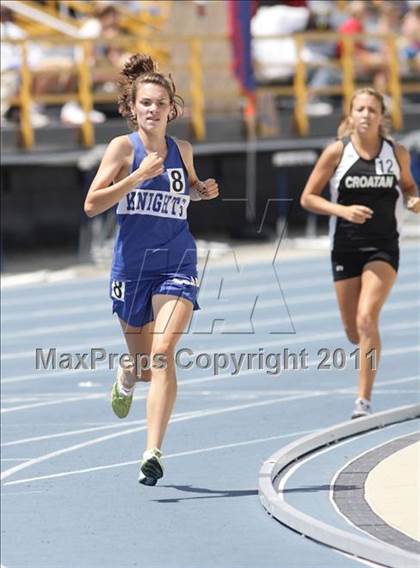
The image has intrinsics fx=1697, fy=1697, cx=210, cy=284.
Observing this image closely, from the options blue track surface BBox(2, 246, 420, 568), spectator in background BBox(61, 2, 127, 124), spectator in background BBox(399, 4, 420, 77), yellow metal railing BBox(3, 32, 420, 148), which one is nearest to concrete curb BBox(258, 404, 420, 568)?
blue track surface BBox(2, 246, 420, 568)

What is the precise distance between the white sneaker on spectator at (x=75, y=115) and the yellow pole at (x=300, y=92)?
2.61m

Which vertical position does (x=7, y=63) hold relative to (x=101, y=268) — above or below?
above

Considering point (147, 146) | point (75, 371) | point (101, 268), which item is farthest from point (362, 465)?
point (101, 268)

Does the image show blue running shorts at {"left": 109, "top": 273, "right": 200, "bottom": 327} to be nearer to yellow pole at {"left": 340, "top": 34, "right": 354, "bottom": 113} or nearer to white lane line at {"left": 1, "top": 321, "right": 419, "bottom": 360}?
white lane line at {"left": 1, "top": 321, "right": 419, "bottom": 360}

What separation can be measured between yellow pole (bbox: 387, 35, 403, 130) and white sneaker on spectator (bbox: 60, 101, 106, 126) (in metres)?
4.03

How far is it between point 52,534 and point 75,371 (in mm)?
5605

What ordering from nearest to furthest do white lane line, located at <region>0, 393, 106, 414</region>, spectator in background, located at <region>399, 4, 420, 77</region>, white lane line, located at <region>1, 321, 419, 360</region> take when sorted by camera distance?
white lane line, located at <region>0, 393, 106, 414</region>, white lane line, located at <region>1, 321, 419, 360</region>, spectator in background, located at <region>399, 4, 420, 77</region>

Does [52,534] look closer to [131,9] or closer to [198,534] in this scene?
[198,534]

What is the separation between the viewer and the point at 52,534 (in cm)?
798

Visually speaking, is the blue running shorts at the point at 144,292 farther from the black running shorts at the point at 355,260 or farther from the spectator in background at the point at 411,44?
the spectator in background at the point at 411,44

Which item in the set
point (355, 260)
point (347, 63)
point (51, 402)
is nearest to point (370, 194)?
point (355, 260)

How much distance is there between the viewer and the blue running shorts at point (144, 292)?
327 inches

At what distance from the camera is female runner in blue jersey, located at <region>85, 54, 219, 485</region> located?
26.7 ft

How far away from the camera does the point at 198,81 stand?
70.6 ft
